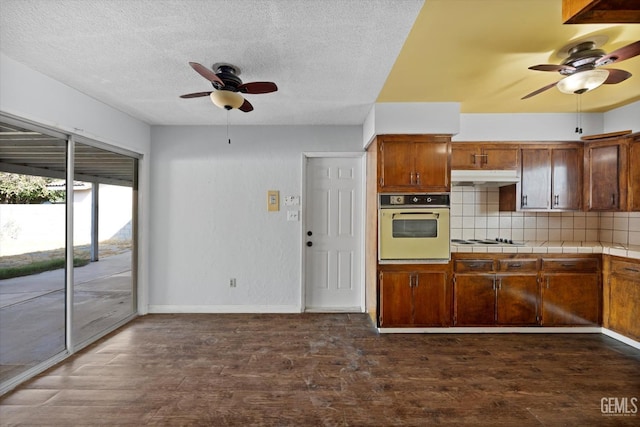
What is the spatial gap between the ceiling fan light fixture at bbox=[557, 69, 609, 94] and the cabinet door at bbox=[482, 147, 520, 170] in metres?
1.33

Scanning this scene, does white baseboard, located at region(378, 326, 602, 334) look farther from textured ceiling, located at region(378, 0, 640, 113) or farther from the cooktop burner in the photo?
textured ceiling, located at region(378, 0, 640, 113)

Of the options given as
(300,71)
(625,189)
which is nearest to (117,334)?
(300,71)

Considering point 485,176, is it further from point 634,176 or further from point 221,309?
point 221,309

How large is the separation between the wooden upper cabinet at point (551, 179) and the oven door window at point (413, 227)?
50.1 inches

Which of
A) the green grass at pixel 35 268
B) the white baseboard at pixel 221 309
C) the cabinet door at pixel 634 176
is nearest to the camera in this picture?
the green grass at pixel 35 268

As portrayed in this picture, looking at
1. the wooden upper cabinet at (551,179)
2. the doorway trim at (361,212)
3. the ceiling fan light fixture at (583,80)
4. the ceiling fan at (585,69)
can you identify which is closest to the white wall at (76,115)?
the doorway trim at (361,212)

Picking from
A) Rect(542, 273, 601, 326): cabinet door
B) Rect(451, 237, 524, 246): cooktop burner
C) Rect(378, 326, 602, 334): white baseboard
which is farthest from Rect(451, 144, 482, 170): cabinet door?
Rect(378, 326, 602, 334): white baseboard

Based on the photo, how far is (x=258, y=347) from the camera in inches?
121

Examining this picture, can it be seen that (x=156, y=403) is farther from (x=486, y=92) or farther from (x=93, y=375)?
(x=486, y=92)

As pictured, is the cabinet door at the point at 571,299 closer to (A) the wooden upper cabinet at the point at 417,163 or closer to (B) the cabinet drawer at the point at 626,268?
(B) the cabinet drawer at the point at 626,268

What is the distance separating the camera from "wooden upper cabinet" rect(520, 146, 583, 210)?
370 cm

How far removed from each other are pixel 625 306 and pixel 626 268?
16.1 inches

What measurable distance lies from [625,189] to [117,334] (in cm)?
607

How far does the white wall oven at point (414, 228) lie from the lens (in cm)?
342
